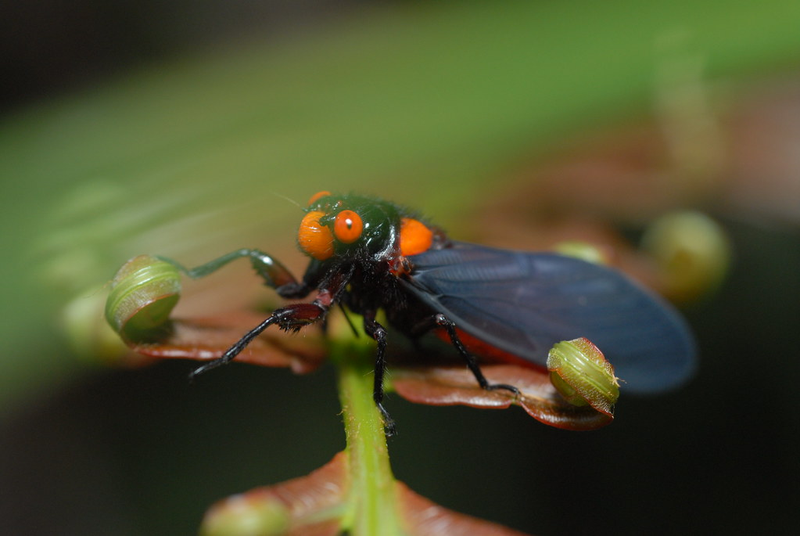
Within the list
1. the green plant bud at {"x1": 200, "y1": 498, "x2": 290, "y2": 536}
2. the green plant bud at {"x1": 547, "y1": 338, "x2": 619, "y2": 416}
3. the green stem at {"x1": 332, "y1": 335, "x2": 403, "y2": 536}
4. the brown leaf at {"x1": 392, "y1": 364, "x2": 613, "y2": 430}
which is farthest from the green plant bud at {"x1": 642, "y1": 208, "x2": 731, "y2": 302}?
the green plant bud at {"x1": 200, "y1": 498, "x2": 290, "y2": 536}

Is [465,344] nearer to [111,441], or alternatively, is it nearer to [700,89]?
[111,441]

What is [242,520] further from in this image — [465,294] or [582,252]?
[582,252]

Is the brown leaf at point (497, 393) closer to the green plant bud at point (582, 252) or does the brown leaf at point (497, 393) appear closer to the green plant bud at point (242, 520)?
the green plant bud at point (582, 252)

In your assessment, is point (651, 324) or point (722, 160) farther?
point (722, 160)

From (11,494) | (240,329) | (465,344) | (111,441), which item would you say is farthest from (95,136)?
(465,344)

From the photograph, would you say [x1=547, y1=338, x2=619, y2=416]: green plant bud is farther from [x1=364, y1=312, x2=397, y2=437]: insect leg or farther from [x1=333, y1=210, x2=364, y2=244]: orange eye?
[x1=333, y1=210, x2=364, y2=244]: orange eye

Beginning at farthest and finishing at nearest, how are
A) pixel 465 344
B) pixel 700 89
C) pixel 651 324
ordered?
pixel 700 89 < pixel 651 324 < pixel 465 344
